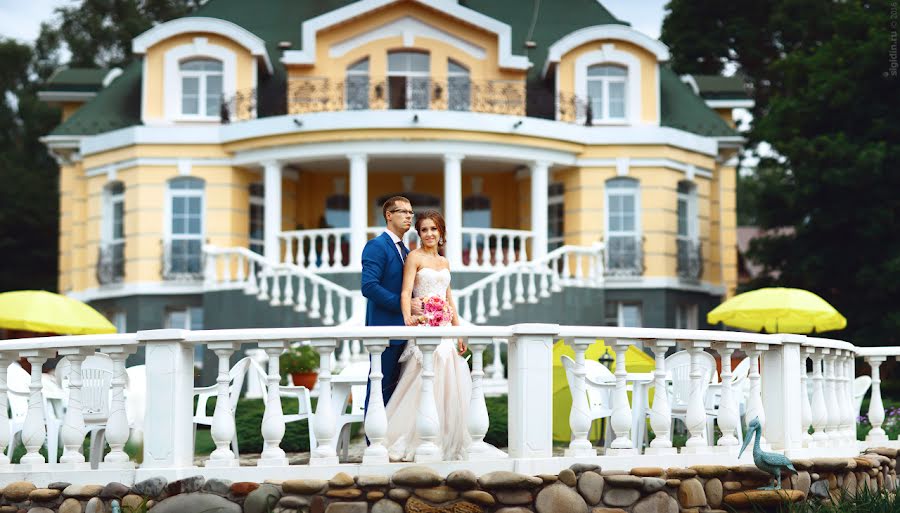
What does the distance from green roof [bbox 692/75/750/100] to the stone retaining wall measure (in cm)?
2126

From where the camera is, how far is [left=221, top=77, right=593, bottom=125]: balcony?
982 inches

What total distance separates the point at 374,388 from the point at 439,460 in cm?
60

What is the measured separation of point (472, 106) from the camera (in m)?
25.1

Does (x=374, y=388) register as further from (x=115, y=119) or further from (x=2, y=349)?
(x=115, y=119)

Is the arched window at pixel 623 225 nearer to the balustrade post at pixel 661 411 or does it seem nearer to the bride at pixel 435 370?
the bride at pixel 435 370

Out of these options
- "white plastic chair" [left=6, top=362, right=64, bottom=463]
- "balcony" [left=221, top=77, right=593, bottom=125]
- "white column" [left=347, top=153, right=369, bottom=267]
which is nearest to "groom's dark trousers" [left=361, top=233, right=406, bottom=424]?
"white plastic chair" [left=6, top=362, right=64, bottom=463]

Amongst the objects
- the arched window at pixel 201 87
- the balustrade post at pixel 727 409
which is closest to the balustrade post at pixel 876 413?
the balustrade post at pixel 727 409

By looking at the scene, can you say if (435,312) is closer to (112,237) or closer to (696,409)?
(696,409)

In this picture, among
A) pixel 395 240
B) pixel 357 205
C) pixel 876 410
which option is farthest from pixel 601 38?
pixel 395 240

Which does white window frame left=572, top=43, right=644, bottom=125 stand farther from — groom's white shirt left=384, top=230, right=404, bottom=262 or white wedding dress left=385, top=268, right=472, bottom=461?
white wedding dress left=385, top=268, right=472, bottom=461

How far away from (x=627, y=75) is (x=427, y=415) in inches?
747

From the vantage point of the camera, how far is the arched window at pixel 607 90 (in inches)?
1049

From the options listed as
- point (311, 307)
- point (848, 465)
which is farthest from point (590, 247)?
point (848, 465)

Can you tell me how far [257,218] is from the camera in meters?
26.9
